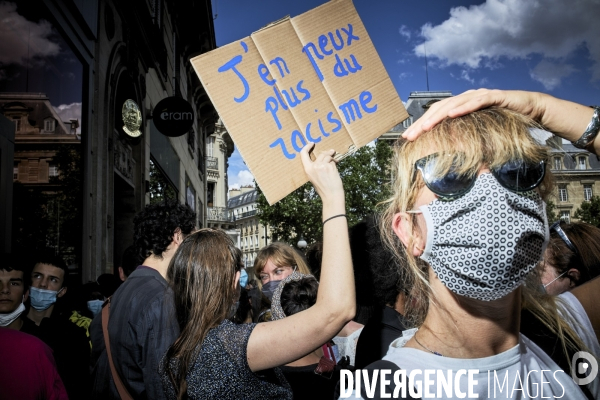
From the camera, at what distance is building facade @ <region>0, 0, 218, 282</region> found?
541 cm

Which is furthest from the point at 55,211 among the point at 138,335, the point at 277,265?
the point at 138,335

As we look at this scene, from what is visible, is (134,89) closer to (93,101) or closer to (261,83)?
(93,101)

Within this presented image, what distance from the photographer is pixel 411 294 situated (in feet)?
5.47

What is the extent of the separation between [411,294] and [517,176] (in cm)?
62

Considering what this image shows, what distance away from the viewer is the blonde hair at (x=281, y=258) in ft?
14.1

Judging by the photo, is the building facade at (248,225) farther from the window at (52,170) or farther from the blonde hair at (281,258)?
the blonde hair at (281,258)

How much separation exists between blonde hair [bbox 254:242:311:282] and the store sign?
8.32 metres

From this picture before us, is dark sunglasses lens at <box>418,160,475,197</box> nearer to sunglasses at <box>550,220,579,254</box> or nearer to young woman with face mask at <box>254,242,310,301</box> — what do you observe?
sunglasses at <box>550,220,579,254</box>

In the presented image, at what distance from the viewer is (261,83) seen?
1928mm

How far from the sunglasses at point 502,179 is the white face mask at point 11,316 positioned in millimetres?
3310

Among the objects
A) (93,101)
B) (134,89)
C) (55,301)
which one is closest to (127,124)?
(134,89)

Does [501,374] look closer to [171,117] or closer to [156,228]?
[156,228]

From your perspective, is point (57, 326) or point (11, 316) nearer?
point (11, 316)

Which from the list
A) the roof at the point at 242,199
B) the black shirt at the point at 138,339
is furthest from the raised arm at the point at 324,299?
the roof at the point at 242,199
